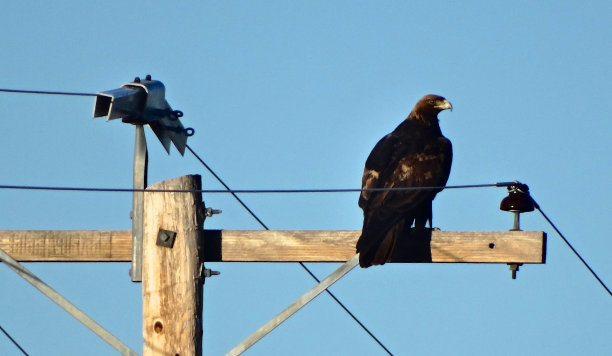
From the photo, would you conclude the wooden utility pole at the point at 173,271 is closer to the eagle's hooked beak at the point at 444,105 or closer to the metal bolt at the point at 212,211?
the metal bolt at the point at 212,211

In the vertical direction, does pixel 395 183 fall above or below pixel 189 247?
above

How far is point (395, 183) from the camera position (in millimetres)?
8258

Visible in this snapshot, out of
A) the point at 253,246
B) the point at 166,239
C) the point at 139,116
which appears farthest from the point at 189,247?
the point at 139,116

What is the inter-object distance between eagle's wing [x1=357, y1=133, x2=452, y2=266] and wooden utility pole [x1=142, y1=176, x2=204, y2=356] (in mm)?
983

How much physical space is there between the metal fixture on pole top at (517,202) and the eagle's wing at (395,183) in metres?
0.70

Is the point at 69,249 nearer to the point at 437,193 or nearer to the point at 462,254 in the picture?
the point at 462,254

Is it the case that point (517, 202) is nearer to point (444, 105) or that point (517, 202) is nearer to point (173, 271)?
point (173, 271)

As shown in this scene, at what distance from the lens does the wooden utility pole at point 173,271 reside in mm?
6523

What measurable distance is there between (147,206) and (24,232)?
0.78 metres

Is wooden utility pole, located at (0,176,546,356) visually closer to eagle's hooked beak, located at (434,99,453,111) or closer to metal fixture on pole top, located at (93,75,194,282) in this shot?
metal fixture on pole top, located at (93,75,194,282)

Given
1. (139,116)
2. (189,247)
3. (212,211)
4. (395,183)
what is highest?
(139,116)

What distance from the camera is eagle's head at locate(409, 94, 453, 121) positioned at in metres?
9.99

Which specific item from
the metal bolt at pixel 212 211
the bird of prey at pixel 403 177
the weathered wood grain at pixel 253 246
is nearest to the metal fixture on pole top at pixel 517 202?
the weathered wood grain at pixel 253 246

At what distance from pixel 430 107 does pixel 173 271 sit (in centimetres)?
407
